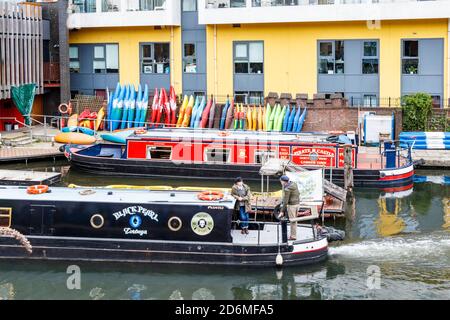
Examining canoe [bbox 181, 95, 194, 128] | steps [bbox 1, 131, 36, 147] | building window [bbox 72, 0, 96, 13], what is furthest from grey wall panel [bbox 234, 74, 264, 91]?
steps [bbox 1, 131, 36, 147]

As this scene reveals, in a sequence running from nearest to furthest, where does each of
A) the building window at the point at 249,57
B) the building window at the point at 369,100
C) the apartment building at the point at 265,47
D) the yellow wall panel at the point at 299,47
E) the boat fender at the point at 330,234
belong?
the boat fender at the point at 330,234 < the apartment building at the point at 265,47 < the yellow wall panel at the point at 299,47 < the building window at the point at 369,100 < the building window at the point at 249,57

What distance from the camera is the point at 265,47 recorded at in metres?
37.8

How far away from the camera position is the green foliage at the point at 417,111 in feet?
112

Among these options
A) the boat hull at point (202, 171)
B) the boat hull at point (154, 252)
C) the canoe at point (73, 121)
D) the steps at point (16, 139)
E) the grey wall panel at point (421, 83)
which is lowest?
the boat hull at point (154, 252)

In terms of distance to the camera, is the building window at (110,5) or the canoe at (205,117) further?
the building window at (110,5)

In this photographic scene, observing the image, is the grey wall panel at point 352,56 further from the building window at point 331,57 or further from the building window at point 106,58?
the building window at point 106,58

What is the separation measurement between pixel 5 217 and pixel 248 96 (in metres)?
21.3

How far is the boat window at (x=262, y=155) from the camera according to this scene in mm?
28516

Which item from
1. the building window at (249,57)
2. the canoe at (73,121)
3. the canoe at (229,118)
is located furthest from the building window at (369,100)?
the canoe at (73,121)

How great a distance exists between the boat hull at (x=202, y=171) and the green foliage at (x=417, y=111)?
6.66 m

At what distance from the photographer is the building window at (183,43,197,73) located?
39.2m

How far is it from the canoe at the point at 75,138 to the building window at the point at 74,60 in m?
8.46

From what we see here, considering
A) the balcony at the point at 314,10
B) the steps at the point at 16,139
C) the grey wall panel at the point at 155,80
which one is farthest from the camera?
the grey wall panel at the point at 155,80

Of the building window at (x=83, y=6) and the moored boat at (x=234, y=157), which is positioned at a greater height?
the building window at (x=83, y=6)
